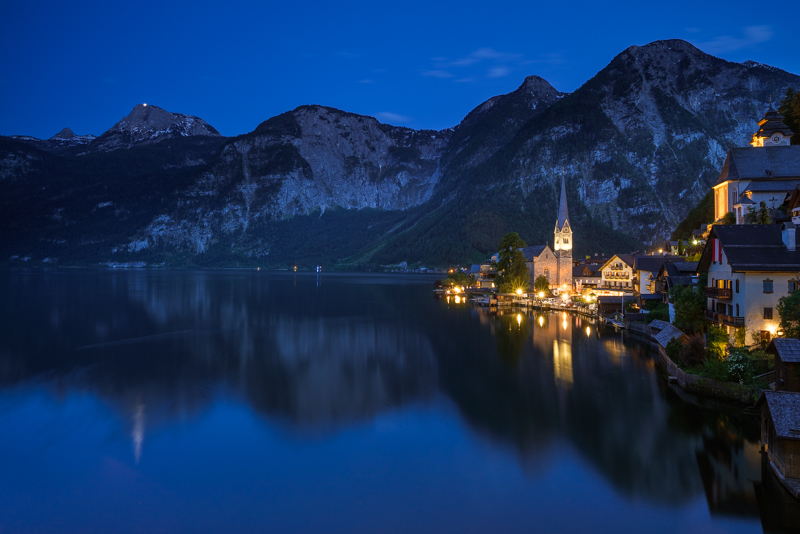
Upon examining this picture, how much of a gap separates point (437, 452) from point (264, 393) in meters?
13.9

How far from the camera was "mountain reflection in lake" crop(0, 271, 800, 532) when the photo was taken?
53.9 ft

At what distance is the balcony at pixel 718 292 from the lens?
97.9 ft

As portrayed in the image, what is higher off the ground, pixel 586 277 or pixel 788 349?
pixel 586 277

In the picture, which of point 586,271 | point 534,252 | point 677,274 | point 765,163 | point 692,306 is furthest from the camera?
point 534,252

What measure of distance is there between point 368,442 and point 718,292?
920 inches

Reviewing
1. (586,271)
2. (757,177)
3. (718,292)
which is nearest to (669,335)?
(718,292)

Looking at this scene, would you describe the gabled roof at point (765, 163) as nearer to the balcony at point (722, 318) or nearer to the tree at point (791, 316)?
the balcony at point (722, 318)

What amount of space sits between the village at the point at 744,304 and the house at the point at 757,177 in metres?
0.08

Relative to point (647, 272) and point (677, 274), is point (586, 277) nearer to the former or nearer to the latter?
point (647, 272)

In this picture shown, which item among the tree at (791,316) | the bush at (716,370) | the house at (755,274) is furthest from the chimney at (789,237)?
the bush at (716,370)

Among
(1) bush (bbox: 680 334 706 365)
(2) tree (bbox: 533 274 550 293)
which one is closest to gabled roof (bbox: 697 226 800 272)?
(1) bush (bbox: 680 334 706 365)

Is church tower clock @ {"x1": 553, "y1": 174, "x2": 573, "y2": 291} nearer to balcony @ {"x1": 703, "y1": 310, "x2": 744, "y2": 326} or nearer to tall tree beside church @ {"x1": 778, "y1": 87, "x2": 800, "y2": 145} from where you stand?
tall tree beside church @ {"x1": 778, "y1": 87, "x2": 800, "y2": 145}

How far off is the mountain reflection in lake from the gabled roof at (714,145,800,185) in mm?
19598

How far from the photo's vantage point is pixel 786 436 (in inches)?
605
